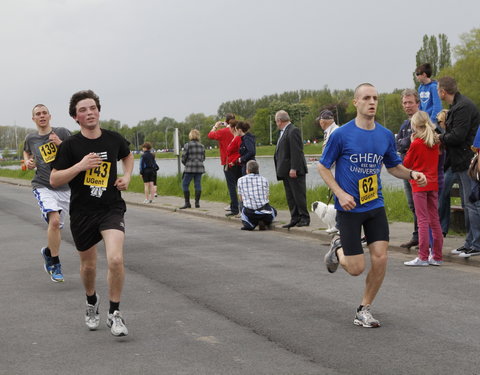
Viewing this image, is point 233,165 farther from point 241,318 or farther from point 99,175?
point 99,175

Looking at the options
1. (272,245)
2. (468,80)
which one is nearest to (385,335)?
(272,245)

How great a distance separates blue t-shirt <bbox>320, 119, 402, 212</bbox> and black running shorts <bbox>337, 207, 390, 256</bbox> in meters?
0.05

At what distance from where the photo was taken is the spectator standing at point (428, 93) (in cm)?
1077

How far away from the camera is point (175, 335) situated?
594cm

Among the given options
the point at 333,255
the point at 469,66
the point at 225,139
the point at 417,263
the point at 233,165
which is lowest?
the point at 417,263

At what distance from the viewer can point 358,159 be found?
6.07 meters

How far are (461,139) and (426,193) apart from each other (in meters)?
0.95

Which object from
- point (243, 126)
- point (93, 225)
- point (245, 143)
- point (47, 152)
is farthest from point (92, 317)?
point (243, 126)

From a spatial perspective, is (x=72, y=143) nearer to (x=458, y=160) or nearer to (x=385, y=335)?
(x=385, y=335)

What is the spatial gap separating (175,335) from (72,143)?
171 cm

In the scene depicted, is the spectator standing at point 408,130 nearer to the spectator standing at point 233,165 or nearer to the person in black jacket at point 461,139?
the person in black jacket at point 461,139

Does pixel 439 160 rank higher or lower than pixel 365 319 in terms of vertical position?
higher

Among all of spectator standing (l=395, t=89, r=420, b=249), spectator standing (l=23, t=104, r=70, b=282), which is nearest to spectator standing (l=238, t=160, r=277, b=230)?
spectator standing (l=395, t=89, r=420, b=249)

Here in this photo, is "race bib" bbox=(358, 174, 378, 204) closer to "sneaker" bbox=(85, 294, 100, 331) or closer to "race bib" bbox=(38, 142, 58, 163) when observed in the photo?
"sneaker" bbox=(85, 294, 100, 331)
